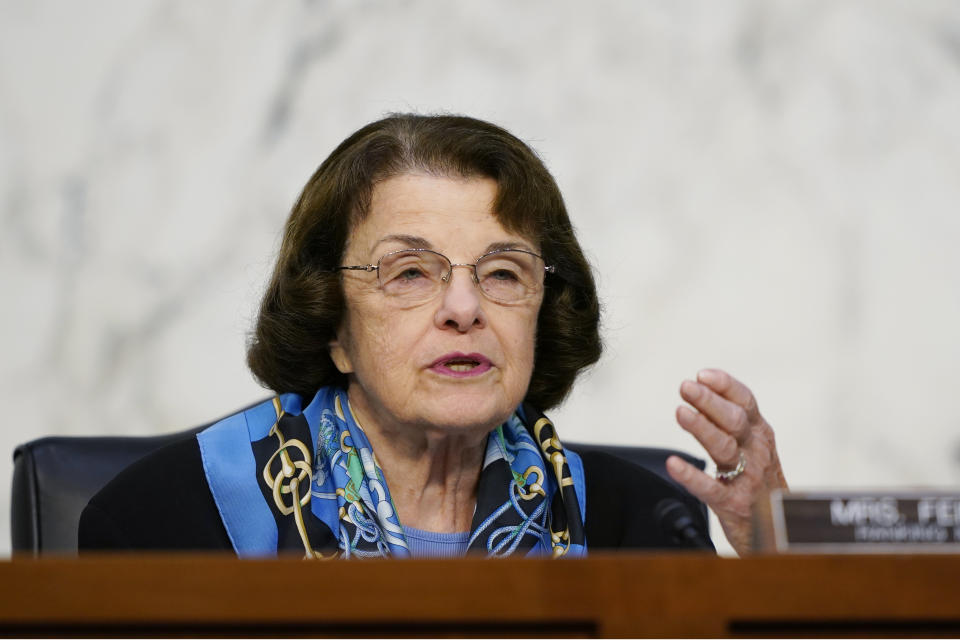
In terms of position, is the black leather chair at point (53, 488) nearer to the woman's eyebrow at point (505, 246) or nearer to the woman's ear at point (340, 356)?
the woman's ear at point (340, 356)

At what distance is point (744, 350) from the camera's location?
2992mm

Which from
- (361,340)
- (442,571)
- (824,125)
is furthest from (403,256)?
(824,125)

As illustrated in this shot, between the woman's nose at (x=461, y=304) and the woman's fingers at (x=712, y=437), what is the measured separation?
0.47 metres

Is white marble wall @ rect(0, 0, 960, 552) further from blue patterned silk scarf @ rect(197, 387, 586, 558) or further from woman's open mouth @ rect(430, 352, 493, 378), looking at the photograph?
woman's open mouth @ rect(430, 352, 493, 378)

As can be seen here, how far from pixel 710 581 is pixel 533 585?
0.14 m

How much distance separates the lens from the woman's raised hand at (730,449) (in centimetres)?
133

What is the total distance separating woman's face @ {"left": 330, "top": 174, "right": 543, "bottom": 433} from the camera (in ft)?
5.66

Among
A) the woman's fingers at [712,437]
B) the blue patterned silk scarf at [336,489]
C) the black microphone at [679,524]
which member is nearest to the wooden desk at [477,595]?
the black microphone at [679,524]

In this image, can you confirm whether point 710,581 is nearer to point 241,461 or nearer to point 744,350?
point 241,461

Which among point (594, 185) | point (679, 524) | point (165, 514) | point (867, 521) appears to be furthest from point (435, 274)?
point (594, 185)

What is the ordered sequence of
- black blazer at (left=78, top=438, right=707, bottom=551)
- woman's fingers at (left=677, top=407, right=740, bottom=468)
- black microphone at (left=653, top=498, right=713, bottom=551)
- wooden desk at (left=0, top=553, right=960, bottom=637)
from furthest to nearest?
1. black blazer at (left=78, top=438, right=707, bottom=551)
2. woman's fingers at (left=677, top=407, right=740, bottom=468)
3. black microphone at (left=653, top=498, right=713, bottom=551)
4. wooden desk at (left=0, top=553, right=960, bottom=637)

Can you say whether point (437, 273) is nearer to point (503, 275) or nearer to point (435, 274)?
point (435, 274)

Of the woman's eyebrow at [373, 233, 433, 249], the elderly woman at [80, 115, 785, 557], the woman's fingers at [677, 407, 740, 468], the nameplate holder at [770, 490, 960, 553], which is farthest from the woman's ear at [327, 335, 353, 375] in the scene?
the nameplate holder at [770, 490, 960, 553]

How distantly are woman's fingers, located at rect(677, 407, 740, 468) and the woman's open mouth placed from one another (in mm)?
455
